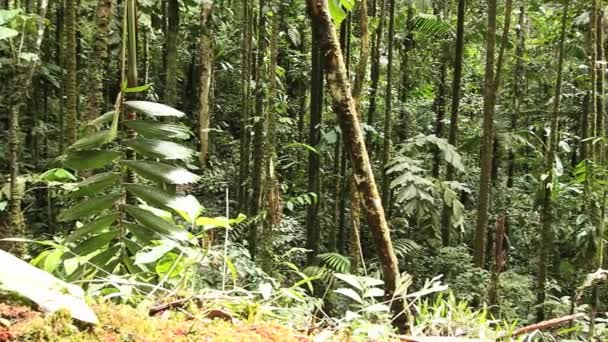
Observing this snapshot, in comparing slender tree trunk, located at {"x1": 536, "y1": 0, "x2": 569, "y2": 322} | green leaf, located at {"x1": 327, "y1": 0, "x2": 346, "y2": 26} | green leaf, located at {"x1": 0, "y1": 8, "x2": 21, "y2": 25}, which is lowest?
slender tree trunk, located at {"x1": 536, "y1": 0, "x2": 569, "y2": 322}

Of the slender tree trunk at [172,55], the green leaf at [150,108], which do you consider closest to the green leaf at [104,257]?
the green leaf at [150,108]

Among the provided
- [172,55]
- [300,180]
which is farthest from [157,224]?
[300,180]

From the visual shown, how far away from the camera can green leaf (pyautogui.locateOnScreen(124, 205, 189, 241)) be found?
5.38 feet

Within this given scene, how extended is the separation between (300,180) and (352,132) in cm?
764

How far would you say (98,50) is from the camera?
12.1 feet

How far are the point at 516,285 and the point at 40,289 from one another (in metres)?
6.75

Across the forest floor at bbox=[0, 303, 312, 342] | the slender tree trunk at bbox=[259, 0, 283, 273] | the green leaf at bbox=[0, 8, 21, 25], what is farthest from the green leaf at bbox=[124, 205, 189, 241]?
the slender tree trunk at bbox=[259, 0, 283, 273]

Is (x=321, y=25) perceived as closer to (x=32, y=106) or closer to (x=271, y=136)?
(x=271, y=136)

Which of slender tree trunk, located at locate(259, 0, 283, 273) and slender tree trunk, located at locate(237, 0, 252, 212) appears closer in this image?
slender tree trunk, located at locate(259, 0, 283, 273)

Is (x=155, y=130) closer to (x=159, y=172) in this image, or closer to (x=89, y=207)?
(x=159, y=172)

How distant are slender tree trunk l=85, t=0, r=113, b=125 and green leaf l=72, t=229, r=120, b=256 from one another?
7.14 feet

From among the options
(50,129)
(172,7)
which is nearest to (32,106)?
(50,129)

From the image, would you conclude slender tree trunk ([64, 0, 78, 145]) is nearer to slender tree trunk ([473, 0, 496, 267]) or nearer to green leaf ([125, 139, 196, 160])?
green leaf ([125, 139, 196, 160])

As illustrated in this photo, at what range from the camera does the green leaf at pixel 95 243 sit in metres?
1.69
